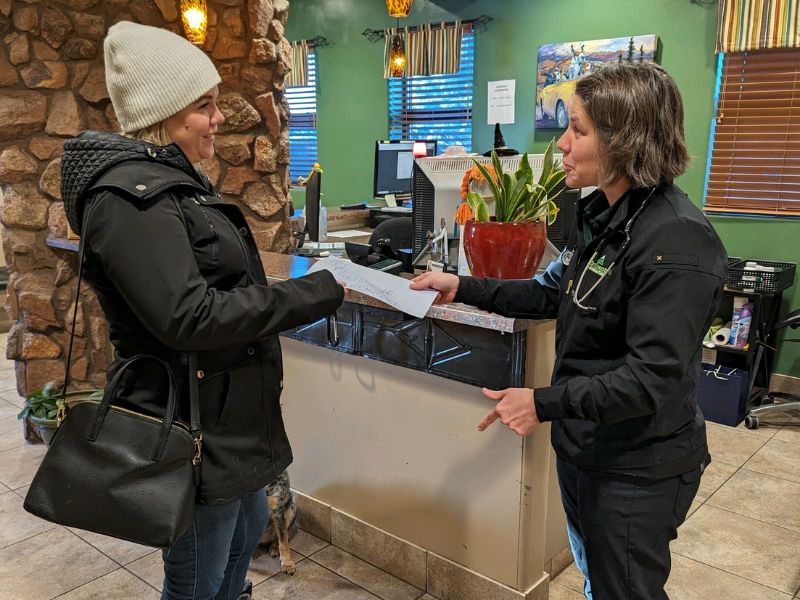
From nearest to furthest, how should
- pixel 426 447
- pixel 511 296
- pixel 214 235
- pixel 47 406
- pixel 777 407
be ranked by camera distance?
pixel 214 235 < pixel 511 296 < pixel 426 447 < pixel 47 406 < pixel 777 407

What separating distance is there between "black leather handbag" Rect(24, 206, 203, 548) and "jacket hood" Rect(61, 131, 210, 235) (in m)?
0.12

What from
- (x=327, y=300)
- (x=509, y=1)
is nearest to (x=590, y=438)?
(x=327, y=300)

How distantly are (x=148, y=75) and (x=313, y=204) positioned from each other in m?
2.60

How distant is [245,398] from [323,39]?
586cm

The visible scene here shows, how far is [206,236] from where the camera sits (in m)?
1.19

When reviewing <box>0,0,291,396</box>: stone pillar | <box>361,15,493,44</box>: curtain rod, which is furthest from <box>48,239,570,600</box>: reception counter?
<box>361,15,493,44</box>: curtain rod

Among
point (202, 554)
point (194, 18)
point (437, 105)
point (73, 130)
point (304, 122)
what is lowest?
point (202, 554)

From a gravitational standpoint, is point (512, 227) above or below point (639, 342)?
above

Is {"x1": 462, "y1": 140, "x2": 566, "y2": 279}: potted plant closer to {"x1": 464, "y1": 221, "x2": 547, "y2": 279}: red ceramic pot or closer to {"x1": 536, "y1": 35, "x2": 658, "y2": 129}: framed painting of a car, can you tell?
{"x1": 464, "y1": 221, "x2": 547, "y2": 279}: red ceramic pot

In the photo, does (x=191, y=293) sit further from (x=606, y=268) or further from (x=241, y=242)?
(x=606, y=268)

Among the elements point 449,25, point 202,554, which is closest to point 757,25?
point 449,25

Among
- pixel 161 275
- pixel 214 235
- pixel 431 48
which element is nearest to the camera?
pixel 161 275

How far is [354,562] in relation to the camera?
2299 millimetres

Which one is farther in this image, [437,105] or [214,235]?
[437,105]
